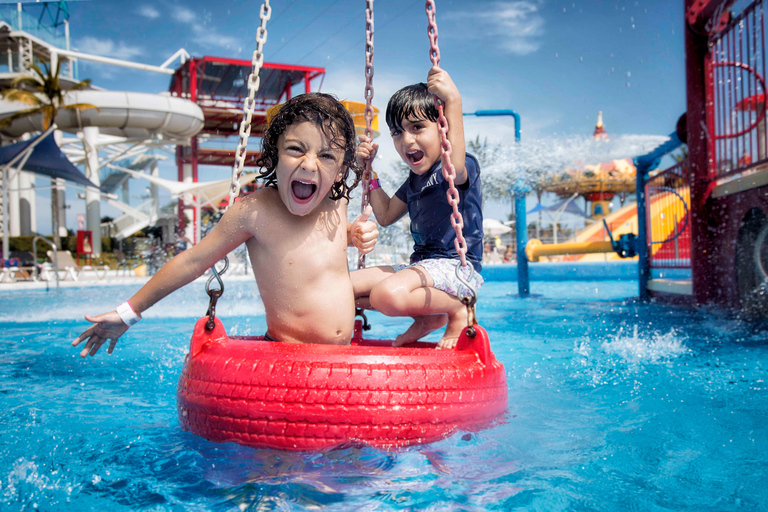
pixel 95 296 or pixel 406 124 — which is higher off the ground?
pixel 406 124

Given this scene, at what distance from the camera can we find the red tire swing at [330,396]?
1626mm

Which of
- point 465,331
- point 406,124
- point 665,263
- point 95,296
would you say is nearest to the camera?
point 465,331

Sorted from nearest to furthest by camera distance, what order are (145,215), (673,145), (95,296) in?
(673,145) < (95,296) < (145,215)

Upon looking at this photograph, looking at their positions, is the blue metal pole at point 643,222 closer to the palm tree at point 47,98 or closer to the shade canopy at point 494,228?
the palm tree at point 47,98

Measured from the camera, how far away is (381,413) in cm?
164

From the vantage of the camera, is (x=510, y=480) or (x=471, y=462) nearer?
(x=510, y=480)

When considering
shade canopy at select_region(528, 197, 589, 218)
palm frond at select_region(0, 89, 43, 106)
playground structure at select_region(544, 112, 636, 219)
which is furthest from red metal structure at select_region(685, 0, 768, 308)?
playground structure at select_region(544, 112, 636, 219)

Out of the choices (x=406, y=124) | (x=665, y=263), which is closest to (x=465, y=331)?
(x=406, y=124)

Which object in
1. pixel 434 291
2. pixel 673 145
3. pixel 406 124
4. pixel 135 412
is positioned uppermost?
pixel 673 145

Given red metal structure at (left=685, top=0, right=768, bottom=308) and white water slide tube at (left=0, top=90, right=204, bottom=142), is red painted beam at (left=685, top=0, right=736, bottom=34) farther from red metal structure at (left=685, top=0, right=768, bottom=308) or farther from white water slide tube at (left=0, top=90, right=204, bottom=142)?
white water slide tube at (left=0, top=90, right=204, bottom=142)

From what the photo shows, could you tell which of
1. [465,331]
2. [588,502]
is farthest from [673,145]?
[588,502]

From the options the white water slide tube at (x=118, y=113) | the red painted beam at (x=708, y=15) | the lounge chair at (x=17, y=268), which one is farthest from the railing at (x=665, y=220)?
the white water slide tube at (x=118, y=113)

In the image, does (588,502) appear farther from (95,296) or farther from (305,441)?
(95,296)

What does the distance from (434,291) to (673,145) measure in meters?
5.47
